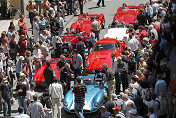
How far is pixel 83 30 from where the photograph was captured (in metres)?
26.6

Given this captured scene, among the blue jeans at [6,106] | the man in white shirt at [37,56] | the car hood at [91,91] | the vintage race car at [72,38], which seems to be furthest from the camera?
the vintage race car at [72,38]

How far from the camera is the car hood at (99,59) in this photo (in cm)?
2109

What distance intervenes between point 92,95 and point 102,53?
14.4ft

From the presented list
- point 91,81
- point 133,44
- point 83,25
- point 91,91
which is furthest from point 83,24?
point 91,91

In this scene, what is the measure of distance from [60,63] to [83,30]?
23.2 ft

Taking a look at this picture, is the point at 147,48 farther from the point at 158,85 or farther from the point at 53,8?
the point at 53,8

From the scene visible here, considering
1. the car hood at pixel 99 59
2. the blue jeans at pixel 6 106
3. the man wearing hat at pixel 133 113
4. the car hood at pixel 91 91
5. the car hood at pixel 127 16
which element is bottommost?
the blue jeans at pixel 6 106

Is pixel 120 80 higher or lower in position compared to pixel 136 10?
A: lower

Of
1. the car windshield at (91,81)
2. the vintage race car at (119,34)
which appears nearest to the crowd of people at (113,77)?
the vintage race car at (119,34)

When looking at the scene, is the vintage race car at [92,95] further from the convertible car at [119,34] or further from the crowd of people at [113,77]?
the convertible car at [119,34]

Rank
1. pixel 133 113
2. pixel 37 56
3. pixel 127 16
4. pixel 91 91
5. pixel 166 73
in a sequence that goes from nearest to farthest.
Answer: pixel 133 113 → pixel 166 73 → pixel 91 91 → pixel 37 56 → pixel 127 16

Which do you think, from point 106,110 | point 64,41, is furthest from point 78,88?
point 64,41

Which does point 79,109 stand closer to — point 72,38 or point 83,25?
point 72,38

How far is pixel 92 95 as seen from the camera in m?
18.1
